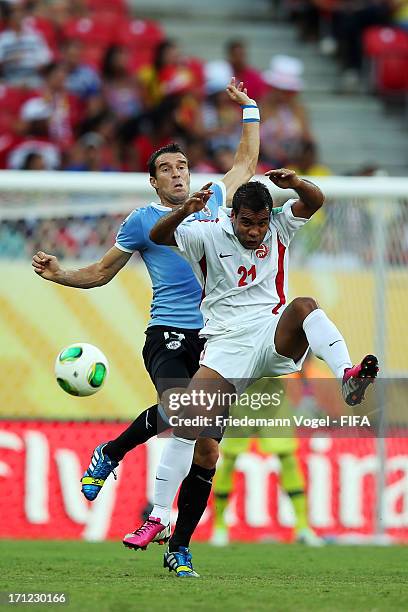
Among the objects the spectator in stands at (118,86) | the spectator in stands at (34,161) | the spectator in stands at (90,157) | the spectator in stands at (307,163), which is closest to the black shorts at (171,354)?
the spectator in stands at (34,161)

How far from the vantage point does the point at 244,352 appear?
7648mm

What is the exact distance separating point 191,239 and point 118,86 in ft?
27.9

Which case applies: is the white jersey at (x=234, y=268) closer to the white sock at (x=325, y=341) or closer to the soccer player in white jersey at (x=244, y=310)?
the soccer player in white jersey at (x=244, y=310)

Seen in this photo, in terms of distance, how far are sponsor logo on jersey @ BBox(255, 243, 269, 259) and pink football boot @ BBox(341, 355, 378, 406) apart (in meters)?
0.90

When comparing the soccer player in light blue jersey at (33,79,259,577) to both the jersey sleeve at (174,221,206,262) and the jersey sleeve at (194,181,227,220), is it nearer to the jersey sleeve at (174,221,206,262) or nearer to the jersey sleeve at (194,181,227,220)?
the jersey sleeve at (194,181,227,220)

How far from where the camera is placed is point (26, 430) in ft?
38.8

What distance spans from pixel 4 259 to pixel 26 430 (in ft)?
5.19

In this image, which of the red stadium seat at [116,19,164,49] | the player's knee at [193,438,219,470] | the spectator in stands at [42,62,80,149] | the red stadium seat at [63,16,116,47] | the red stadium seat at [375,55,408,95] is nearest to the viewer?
the player's knee at [193,438,219,470]

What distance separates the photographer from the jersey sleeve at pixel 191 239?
24.8 ft

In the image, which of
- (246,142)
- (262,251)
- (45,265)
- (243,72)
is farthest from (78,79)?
(262,251)

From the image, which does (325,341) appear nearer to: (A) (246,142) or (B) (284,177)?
(B) (284,177)

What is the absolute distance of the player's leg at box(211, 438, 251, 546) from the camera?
11.3 m

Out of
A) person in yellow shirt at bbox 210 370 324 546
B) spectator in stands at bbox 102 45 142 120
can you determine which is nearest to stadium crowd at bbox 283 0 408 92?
spectator in stands at bbox 102 45 142 120

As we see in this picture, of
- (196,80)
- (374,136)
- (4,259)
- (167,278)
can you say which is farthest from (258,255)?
(374,136)
